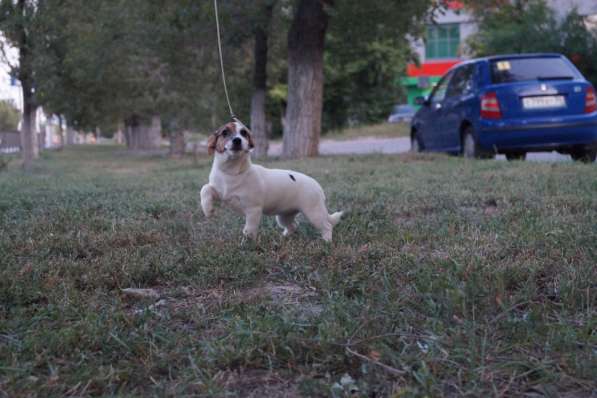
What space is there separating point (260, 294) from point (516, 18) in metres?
31.3

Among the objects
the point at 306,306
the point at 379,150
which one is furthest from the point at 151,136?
the point at 306,306

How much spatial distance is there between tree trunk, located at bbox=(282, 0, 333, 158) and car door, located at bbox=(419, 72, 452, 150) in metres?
2.51

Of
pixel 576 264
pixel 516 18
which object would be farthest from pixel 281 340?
pixel 516 18

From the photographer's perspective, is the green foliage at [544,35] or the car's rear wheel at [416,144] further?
the green foliage at [544,35]

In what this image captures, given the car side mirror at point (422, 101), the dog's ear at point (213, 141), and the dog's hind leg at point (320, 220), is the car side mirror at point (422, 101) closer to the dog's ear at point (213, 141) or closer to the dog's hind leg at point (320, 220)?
the dog's hind leg at point (320, 220)

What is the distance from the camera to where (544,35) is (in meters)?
26.9

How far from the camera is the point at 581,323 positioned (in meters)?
2.74

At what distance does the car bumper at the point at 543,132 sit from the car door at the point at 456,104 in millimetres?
626

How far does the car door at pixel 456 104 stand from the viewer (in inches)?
436

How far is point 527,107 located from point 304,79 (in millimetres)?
5362

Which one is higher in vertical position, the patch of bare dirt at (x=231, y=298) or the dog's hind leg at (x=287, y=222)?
the dog's hind leg at (x=287, y=222)

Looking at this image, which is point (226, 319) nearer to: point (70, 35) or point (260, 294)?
point (260, 294)

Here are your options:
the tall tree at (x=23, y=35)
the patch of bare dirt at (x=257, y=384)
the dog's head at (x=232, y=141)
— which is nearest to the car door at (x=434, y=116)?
the dog's head at (x=232, y=141)

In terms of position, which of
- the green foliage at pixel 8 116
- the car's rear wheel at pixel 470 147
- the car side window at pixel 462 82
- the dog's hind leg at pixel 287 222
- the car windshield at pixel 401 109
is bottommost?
the dog's hind leg at pixel 287 222
